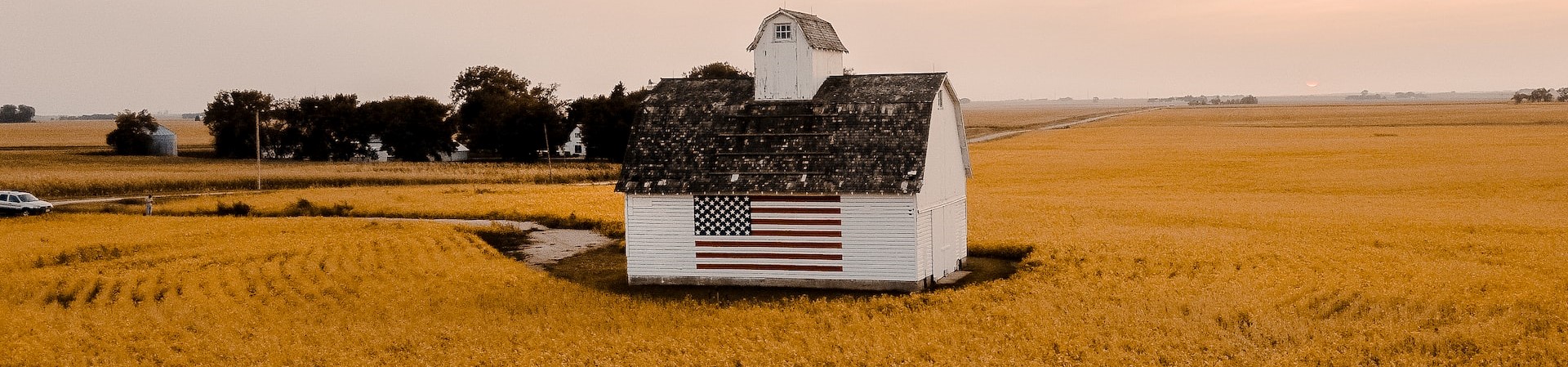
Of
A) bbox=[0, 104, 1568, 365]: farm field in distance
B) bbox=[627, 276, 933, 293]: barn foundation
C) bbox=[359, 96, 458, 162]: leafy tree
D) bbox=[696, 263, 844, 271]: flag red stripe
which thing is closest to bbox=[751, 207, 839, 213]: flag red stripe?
bbox=[696, 263, 844, 271]: flag red stripe

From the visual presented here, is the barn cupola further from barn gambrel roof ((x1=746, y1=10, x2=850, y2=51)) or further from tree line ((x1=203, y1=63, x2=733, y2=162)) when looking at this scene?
tree line ((x1=203, y1=63, x2=733, y2=162))

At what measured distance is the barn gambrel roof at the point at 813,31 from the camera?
3023cm

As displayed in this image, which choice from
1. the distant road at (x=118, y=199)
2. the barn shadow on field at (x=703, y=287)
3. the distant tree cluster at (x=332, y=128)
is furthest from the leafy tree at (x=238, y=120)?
the barn shadow on field at (x=703, y=287)

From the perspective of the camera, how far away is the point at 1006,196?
54.6 m

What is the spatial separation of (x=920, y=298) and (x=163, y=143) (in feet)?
360

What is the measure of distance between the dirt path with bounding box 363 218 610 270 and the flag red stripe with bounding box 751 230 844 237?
753 centimetres

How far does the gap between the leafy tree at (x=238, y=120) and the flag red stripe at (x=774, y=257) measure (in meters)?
95.2

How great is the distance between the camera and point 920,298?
26.4 m

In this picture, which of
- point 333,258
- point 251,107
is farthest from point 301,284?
point 251,107

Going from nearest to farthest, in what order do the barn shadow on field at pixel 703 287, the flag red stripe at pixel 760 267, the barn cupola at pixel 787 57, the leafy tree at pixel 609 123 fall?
the barn shadow on field at pixel 703 287 → the flag red stripe at pixel 760 267 → the barn cupola at pixel 787 57 → the leafy tree at pixel 609 123

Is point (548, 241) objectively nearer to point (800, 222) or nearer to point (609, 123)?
point (800, 222)

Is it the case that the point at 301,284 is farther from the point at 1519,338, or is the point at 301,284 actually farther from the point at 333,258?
the point at 1519,338

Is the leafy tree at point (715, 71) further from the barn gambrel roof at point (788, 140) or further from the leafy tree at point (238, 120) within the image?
the barn gambrel roof at point (788, 140)

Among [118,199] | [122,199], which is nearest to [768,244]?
[122,199]
